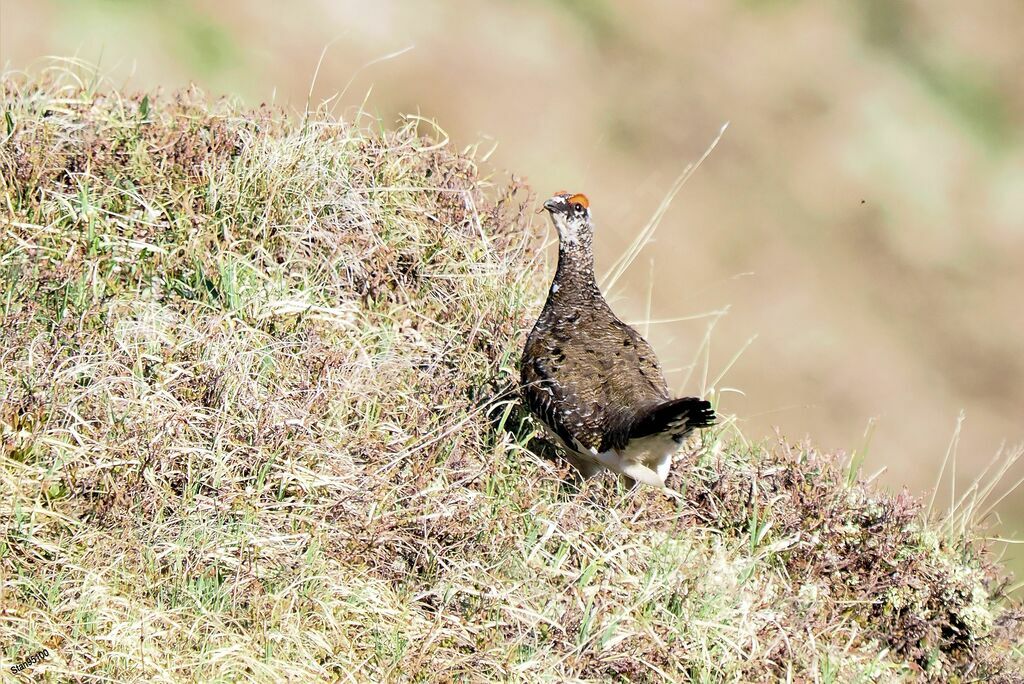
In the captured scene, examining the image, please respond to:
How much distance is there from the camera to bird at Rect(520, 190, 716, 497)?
14.4 feet

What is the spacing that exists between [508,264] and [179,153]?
1481 millimetres

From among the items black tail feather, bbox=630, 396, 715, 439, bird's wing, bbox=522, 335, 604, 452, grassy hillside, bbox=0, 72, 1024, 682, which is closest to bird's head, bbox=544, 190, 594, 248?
grassy hillside, bbox=0, 72, 1024, 682

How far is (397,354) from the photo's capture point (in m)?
4.91

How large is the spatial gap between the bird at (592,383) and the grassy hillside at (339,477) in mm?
155

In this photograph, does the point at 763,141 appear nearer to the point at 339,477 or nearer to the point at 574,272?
the point at 574,272

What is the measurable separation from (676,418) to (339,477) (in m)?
1.12

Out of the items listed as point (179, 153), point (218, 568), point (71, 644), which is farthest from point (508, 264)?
point (71, 644)

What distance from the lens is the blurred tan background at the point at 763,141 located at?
10.6 metres

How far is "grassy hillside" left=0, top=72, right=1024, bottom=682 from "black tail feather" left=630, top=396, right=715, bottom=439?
0.41 m

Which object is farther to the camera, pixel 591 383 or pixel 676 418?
pixel 591 383

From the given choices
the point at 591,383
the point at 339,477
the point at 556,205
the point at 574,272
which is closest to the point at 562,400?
the point at 591,383

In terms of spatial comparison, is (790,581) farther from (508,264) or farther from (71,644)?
(71,644)

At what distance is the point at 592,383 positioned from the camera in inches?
192

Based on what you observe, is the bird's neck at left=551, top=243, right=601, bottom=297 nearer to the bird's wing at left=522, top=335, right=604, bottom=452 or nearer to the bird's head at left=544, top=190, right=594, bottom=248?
the bird's head at left=544, top=190, right=594, bottom=248
